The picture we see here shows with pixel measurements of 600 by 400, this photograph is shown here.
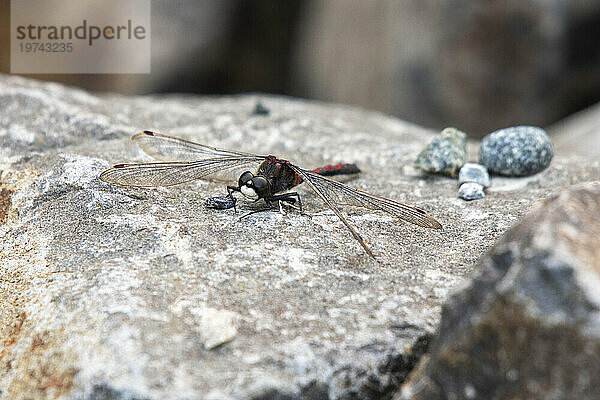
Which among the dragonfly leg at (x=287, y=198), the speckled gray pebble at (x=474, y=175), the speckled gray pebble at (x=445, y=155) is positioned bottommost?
the dragonfly leg at (x=287, y=198)

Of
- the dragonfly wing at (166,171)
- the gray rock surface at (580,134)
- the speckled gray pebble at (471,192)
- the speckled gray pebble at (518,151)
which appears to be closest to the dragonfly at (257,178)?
the dragonfly wing at (166,171)

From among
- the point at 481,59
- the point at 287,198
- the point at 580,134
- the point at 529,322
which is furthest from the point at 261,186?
the point at 481,59

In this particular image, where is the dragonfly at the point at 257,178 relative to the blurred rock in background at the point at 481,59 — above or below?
below

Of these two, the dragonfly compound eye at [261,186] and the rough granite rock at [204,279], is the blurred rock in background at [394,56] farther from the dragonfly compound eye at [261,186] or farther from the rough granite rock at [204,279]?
the dragonfly compound eye at [261,186]

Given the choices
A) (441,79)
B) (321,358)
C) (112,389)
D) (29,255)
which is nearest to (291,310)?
(321,358)

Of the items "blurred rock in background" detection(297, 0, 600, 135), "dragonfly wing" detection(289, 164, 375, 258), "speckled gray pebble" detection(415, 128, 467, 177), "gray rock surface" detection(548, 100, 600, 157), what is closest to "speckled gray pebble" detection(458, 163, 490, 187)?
"speckled gray pebble" detection(415, 128, 467, 177)

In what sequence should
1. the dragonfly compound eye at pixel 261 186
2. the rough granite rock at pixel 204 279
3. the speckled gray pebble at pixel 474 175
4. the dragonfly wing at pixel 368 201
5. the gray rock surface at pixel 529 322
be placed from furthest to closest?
the speckled gray pebble at pixel 474 175 → the dragonfly compound eye at pixel 261 186 → the dragonfly wing at pixel 368 201 → the rough granite rock at pixel 204 279 → the gray rock surface at pixel 529 322

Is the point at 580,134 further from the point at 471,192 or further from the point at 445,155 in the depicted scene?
the point at 471,192

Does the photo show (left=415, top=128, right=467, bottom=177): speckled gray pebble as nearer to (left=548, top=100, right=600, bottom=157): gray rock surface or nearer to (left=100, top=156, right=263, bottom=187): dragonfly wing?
(left=100, top=156, right=263, bottom=187): dragonfly wing
